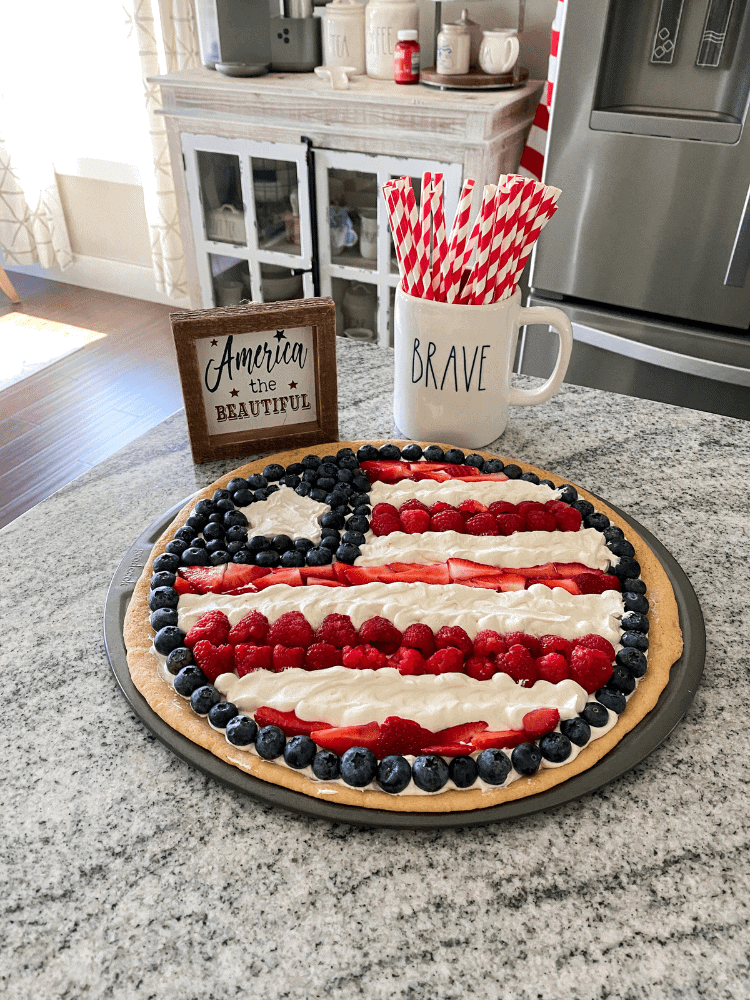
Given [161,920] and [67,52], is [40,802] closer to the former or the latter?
[161,920]

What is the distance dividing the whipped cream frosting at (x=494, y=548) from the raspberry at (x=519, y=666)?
16cm

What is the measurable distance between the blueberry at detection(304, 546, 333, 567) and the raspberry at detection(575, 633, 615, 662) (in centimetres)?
29

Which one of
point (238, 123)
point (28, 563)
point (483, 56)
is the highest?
point (483, 56)

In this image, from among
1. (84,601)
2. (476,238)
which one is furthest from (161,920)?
(476,238)

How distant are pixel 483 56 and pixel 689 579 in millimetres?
1730

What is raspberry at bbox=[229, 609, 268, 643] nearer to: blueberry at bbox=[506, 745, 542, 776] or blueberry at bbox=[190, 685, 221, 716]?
blueberry at bbox=[190, 685, 221, 716]

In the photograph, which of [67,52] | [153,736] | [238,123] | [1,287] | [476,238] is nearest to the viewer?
[153,736]

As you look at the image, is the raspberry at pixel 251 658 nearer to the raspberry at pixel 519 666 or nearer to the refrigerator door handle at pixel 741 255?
the raspberry at pixel 519 666

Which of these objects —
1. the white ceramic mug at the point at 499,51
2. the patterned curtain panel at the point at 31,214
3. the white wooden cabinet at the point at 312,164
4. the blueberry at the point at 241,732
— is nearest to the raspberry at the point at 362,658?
the blueberry at the point at 241,732

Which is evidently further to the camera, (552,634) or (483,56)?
(483,56)

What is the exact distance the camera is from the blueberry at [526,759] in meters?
0.66

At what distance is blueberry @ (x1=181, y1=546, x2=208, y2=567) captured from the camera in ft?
2.87

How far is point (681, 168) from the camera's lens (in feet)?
5.77

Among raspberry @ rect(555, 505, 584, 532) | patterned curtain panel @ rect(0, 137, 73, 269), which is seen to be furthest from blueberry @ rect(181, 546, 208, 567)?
patterned curtain panel @ rect(0, 137, 73, 269)
